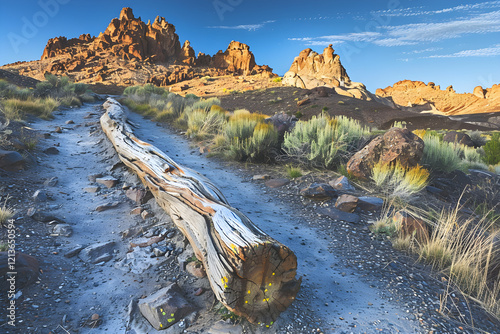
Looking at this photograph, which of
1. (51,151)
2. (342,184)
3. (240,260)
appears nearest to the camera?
(240,260)

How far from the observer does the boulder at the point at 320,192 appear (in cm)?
440

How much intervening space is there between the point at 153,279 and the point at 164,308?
23.3 inches

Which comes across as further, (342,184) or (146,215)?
(342,184)

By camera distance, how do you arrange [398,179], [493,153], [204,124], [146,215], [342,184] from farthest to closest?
[493,153] → [204,124] → [342,184] → [398,179] → [146,215]

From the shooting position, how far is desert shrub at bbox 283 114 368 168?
19.4 feet

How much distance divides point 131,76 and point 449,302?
60738 millimetres

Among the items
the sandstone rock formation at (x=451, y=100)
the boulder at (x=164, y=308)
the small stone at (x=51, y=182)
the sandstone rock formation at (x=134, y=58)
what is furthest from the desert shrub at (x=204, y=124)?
the sandstone rock formation at (x=451, y=100)

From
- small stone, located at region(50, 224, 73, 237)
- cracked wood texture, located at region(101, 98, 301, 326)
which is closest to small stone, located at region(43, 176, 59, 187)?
small stone, located at region(50, 224, 73, 237)

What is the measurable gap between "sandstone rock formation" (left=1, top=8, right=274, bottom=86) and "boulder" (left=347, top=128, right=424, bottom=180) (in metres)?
53.0

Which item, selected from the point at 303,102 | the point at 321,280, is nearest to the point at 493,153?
the point at 321,280

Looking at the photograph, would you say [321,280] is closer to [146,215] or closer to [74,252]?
[146,215]

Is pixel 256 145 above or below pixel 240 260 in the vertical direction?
above

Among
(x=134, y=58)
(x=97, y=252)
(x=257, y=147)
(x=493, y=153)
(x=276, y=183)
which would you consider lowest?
(x=97, y=252)

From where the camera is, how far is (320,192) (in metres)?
4.40
